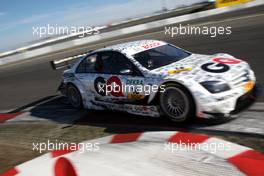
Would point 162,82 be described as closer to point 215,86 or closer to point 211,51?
point 215,86

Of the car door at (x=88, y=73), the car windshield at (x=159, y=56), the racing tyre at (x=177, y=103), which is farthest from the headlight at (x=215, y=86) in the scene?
the car door at (x=88, y=73)

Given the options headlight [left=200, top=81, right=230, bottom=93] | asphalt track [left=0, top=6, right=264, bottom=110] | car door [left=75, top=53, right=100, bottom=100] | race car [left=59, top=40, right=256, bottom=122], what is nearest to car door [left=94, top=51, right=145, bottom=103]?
race car [left=59, top=40, right=256, bottom=122]

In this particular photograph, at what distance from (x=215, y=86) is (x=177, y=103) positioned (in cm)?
67

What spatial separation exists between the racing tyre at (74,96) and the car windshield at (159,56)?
186 cm

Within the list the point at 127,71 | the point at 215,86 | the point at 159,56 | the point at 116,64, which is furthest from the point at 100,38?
the point at 215,86

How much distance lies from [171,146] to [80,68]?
4.30 meters

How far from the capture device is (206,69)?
20.1ft

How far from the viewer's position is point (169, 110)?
6.23 m

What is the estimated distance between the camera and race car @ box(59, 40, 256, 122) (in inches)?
228

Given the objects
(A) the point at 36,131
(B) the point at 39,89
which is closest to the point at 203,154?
(A) the point at 36,131

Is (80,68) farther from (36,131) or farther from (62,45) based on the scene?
(62,45)

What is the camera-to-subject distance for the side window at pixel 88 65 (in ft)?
25.5

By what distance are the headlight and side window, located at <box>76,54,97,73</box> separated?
2666 millimetres

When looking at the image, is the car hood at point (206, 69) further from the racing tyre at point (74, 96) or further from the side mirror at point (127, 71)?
the racing tyre at point (74, 96)
